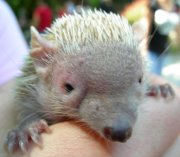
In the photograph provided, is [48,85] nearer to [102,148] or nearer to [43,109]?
[43,109]

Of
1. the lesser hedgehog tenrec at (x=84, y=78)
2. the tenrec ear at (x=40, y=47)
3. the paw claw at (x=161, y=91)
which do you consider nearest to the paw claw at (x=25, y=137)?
the lesser hedgehog tenrec at (x=84, y=78)

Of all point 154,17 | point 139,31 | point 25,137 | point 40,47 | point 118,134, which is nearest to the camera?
point 118,134

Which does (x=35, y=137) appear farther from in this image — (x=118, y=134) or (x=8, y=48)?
(x=8, y=48)

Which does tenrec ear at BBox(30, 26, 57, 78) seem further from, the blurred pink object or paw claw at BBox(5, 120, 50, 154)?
the blurred pink object

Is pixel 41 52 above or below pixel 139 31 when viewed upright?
below

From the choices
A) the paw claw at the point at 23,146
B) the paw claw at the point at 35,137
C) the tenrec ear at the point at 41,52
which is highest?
the tenrec ear at the point at 41,52

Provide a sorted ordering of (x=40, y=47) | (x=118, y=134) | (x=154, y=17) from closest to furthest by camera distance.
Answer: (x=118, y=134)
(x=40, y=47)
(x=154, y=17)

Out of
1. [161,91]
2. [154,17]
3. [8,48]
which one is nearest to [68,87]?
[161,91]

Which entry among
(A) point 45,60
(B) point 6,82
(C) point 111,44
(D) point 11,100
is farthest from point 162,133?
(B) point 6,82

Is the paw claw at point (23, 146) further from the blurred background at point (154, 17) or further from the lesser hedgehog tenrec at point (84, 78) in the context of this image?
the blurred background at point (154, 17)
